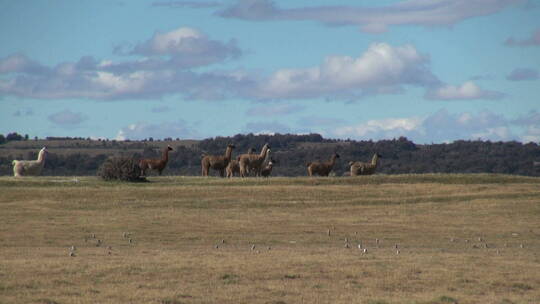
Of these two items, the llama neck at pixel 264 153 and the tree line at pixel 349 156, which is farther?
the tree line at pixel 349 156

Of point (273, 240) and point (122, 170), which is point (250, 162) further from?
point (273, 240)

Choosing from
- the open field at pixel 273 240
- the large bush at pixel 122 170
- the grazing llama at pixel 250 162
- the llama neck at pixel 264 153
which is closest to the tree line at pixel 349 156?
the llama neck at pixel 264 153

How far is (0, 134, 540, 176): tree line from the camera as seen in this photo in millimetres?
106750

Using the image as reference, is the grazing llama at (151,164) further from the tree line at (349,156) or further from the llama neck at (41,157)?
the tree line at (349,156)

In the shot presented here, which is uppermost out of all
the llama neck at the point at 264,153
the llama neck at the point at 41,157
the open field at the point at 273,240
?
the llama neck at the point at 264,153

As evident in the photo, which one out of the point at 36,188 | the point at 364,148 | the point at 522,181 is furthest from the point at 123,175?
the point at 364,148

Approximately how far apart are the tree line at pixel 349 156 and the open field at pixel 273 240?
43281 mm

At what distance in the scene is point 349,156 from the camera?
4870 inches

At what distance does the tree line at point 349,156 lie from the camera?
4203 inches

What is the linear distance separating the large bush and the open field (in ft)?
5.02

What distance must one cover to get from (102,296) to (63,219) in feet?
71.4

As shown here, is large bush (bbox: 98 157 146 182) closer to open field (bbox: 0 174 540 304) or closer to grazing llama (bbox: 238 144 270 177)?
open field (bbox: 0 174 540 304)

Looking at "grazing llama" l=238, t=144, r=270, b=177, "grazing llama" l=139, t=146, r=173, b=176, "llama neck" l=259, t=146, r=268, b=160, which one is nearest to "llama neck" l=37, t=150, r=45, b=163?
"grazing llama" l=139, t=146, r=173, b=176

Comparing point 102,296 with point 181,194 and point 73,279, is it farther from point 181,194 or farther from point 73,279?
point 181,194
